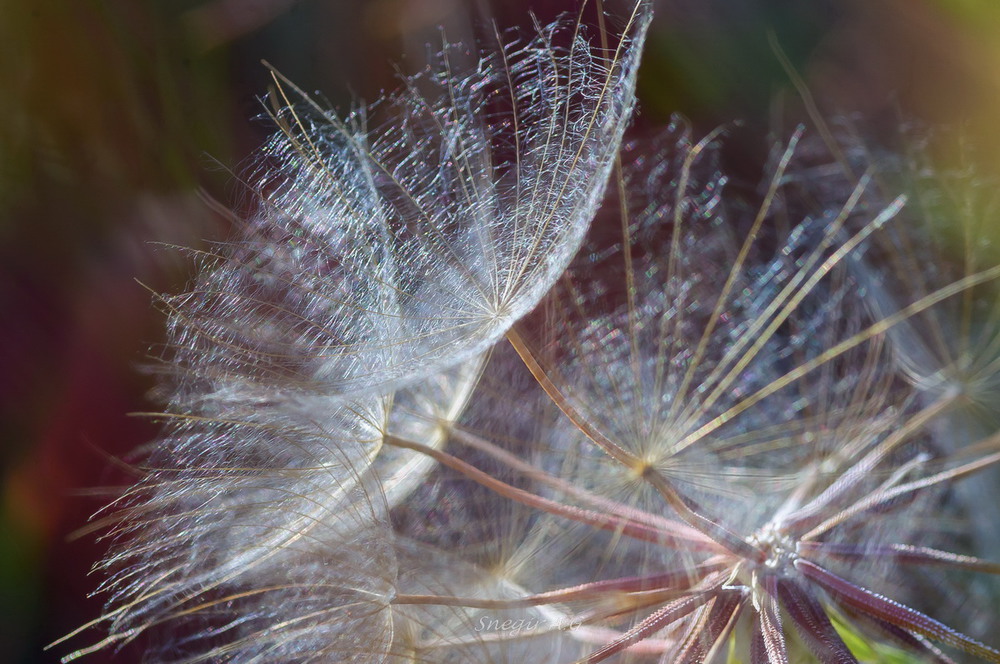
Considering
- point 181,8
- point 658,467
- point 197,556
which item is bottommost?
point 658,467

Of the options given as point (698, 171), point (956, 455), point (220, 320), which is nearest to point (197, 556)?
point (220, 320)

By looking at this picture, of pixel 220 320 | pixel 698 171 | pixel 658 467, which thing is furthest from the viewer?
pixel 698 171

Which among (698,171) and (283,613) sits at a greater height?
(698,171)

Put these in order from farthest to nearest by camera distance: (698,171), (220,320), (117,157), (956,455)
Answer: (117,157)
(698,171)
(956,455)
(220,320)

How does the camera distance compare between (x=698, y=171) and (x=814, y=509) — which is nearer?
(x=814, y=509)

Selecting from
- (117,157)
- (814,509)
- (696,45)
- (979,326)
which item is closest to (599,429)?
(814,509)

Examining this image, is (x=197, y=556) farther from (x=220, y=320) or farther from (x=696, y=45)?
(x=696, y=45)
